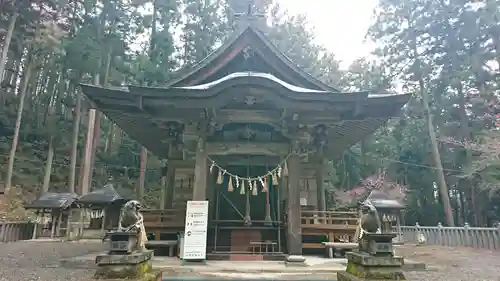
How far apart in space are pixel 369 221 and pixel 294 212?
2.95 metres

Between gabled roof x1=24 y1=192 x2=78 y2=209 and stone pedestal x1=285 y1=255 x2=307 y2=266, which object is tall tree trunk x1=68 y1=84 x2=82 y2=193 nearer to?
gabled roof x1=24 y1=192 x2=78 y2=209

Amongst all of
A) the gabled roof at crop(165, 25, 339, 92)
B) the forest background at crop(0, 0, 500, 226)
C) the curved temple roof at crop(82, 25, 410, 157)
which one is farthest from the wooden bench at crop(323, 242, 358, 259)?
the forest background at crop(0, 0, 500, 226)

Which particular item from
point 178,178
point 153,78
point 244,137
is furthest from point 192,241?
point 153,78

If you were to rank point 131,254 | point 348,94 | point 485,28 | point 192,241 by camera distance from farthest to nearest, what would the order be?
point 485,28 < point 348,94 < point 192,241 < point 131,254

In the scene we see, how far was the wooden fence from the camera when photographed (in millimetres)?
12930

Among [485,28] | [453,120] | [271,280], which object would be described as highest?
[485,28]

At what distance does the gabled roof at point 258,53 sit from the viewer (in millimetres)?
9531

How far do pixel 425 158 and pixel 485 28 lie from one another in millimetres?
8942

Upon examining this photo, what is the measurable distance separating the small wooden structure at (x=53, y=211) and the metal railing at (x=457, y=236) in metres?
16.0

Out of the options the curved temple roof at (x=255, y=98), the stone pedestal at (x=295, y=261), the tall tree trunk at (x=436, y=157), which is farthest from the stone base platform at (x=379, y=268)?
the tall tree trunk at (x=436, y=157)

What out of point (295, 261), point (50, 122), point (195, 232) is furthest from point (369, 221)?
point (50, 122)

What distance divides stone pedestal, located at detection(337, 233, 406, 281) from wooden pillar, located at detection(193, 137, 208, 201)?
3.80 meters

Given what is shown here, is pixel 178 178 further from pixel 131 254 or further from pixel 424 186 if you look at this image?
pixel 424 186

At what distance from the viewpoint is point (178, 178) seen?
1082cm
